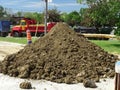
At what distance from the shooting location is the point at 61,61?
12148 millimetres

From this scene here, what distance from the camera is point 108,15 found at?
27484 millimetres

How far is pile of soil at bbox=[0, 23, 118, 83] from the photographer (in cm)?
1145

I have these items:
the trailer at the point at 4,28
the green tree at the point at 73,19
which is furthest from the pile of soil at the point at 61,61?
the green tree at the point at 73,19

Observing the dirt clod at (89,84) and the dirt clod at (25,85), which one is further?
the dirt clod at (89,84)

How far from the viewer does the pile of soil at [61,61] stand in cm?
1145

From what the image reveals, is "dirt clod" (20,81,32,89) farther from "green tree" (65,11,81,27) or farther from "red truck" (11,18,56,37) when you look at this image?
"green tree" (65,11,81,27)

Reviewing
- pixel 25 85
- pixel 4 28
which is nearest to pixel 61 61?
pixel 25 85

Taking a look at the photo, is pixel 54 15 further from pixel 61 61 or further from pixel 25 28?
pixel 61 61

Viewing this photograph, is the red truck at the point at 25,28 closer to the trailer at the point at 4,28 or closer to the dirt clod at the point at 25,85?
the trailer at the point at 4,28

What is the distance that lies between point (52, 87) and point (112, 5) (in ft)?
58.3

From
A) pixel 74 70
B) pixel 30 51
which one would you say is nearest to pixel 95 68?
pixel 74 70

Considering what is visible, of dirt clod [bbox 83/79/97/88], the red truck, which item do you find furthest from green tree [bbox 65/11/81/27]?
dirt clod [bbox 83/79/97/88]

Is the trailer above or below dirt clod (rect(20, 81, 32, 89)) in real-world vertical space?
below

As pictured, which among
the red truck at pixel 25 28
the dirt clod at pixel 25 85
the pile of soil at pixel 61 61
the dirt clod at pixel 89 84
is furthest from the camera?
the red truck at pixel 25 28
